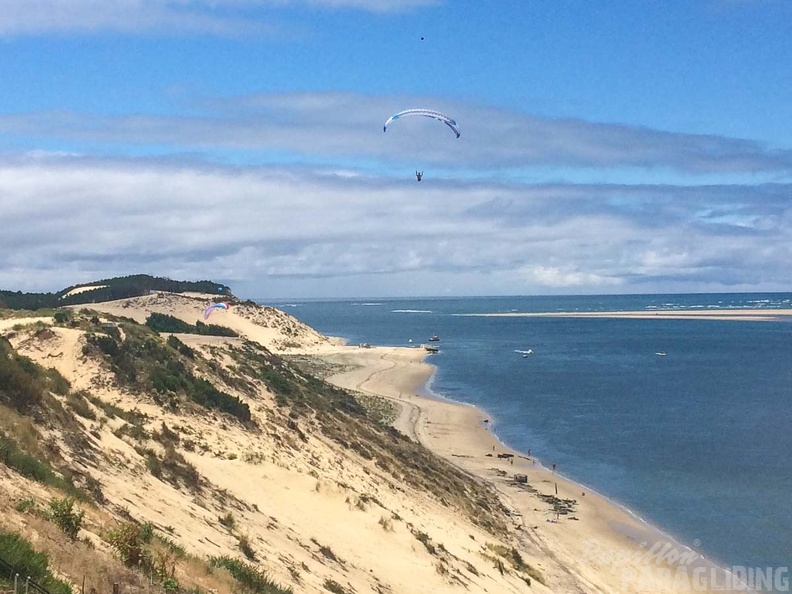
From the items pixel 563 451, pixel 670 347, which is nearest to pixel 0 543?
pixel 563 451

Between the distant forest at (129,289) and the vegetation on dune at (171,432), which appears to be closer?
the vegetation on dune at (171,432)

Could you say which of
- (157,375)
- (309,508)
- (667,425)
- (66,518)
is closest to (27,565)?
(66,518)

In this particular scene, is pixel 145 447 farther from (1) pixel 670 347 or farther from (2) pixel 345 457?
(1) pixel 670 347

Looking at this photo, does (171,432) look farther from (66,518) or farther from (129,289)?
(129,289)

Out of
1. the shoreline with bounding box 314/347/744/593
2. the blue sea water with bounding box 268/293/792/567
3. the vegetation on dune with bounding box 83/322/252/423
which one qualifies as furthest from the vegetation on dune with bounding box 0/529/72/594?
the blue sea water with bounding box 268/293/792/567

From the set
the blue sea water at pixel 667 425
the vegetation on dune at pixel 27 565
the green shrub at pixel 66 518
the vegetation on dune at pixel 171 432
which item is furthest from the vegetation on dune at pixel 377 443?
the vegetation on dune at pixel 27 565

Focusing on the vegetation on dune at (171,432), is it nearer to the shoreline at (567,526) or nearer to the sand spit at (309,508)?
the sand spit at (309,508)
